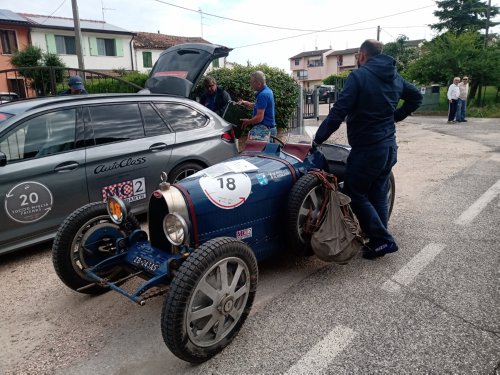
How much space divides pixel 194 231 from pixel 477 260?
2.77 meters

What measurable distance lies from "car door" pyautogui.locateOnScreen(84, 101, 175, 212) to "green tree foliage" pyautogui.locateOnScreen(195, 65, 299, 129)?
5.20 m

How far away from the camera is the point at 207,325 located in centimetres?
260

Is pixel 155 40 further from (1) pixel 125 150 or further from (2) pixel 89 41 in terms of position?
(1) pixel 125 150

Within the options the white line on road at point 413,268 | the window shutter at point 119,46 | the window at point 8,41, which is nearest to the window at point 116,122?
the white line on road at point 413,268

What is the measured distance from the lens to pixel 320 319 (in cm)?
304

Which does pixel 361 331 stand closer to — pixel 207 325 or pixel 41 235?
pixel 207 325

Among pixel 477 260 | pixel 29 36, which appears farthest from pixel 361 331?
pixel 29 36

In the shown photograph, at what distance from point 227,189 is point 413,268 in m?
1.95

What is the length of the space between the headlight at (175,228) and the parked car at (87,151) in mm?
2021

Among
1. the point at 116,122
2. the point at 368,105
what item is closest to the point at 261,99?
the point at 116,122

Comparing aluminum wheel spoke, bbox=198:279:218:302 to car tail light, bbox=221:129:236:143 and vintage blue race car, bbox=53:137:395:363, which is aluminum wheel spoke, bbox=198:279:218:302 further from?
car tail light, bbox=221:129:236:143

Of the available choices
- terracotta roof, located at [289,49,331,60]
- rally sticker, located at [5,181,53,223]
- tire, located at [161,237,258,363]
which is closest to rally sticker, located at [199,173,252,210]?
tire, located at [161,237,258,363]

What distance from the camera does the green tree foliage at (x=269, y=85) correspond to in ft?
33.5

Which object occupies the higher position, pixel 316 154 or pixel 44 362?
pixel 316 154
